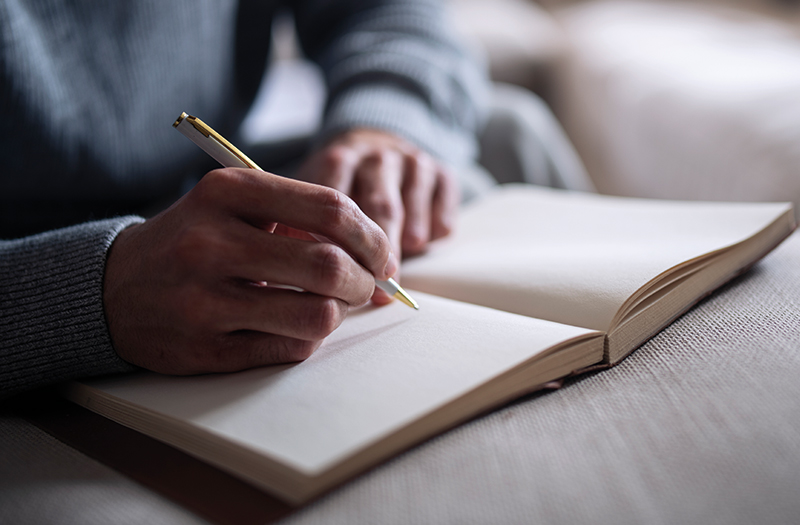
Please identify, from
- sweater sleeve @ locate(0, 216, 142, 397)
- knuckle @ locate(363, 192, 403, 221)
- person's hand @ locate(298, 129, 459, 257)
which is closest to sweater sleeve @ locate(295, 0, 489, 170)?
person's hand @ locate(298, 129, 459, 257)

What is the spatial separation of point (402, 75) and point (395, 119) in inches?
5.1

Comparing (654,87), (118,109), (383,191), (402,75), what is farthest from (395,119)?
(654,87)

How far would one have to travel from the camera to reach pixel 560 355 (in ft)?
1.14

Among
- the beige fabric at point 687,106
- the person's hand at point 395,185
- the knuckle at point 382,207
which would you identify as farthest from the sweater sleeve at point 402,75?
the beige fabric at point 687,106

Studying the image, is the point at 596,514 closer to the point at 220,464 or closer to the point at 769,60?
the point at 220,464

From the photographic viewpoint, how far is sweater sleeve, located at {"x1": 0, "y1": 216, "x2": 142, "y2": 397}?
37cm

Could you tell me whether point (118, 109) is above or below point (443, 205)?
above

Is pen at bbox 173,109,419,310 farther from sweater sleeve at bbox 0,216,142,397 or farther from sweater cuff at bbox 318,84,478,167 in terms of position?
sweater cuff at bbox 318,84,478,167

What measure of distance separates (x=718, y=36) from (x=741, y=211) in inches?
46.1

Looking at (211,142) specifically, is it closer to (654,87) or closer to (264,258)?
(264,258)

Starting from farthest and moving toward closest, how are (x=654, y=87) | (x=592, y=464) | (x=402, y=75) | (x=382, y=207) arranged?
(x=654, y=87) < (x=402, y=75) < (x=382, y=207) < (x=592, y=464)

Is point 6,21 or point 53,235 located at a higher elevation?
point 6,21

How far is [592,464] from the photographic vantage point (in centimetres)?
29

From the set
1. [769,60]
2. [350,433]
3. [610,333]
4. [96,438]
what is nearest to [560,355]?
[610,333]
